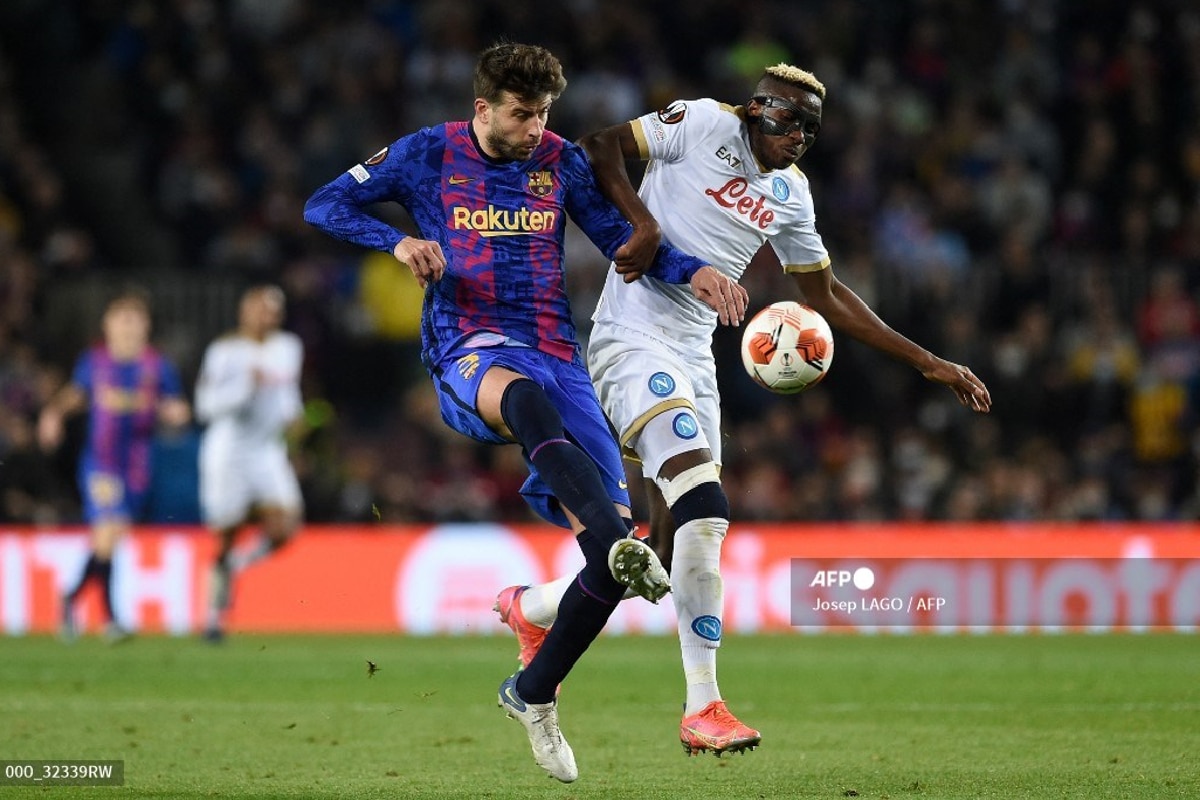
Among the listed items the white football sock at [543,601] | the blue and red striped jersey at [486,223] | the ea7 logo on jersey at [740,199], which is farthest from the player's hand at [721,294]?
the white football sock at [543,601]

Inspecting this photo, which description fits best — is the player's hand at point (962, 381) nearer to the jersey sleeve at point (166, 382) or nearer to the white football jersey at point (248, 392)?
the white football jersey at point (248, 392)

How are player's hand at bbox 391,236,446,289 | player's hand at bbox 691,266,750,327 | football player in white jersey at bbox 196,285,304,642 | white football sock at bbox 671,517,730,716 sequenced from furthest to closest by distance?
football player in white jersey at bbox 196,285,304,642 < white football sock at bbox 671,517,730,716 < player's hand at bbox 691,266,750,327 < player's hand at bbox 391,236,446,289

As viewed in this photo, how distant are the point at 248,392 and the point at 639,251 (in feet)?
24.1

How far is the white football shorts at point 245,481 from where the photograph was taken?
13.4 metres

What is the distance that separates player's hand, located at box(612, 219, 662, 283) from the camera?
21.9ft

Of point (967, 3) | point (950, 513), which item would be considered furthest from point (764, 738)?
point (967, 3)

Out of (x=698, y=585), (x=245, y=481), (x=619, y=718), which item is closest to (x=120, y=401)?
(x=245, y=481)

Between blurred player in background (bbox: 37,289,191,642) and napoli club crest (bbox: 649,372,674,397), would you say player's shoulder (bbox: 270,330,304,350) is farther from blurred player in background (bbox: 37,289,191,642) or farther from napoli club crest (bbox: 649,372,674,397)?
napoli club crest (bbox: 649,372,674,397)

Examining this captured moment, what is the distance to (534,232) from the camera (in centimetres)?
678

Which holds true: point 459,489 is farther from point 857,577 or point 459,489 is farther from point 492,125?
point 492,125

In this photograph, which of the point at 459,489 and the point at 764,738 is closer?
the point at 764,738

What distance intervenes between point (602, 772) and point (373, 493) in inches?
331

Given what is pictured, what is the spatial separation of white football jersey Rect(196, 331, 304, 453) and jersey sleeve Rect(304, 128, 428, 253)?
681cm

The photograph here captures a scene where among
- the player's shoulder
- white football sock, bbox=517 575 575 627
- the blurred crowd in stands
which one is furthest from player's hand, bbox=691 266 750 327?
the blurred crowd in stands
